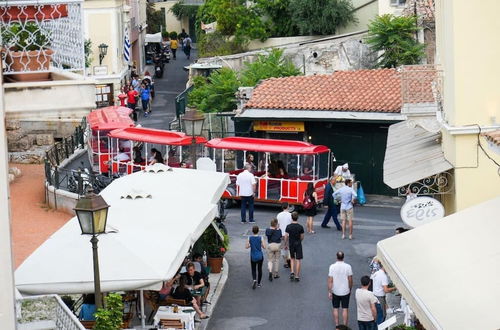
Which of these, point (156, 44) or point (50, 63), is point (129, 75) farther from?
point (50, 63)

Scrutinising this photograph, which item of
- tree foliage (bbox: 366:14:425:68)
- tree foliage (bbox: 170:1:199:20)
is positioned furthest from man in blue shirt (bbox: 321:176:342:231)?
tree foliage (bbox: 170:1:199:20)

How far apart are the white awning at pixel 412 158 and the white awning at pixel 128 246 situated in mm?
3357

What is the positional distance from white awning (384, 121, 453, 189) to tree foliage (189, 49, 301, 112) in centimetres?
1304

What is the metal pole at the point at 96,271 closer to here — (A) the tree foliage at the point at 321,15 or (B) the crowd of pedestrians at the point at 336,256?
(B) the crowd of pedestrians at the point at 336,256

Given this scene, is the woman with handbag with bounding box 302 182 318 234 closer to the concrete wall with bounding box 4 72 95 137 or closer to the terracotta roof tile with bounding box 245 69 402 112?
the terracotta roof tile with bounding box 245 69 402 112

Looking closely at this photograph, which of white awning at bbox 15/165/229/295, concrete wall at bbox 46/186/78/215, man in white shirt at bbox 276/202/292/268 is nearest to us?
white awning at bbox 15/165/229/295

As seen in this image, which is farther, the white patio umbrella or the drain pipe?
the drain pipe

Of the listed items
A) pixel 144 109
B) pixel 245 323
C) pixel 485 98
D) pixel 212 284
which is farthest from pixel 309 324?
pixel 144 109

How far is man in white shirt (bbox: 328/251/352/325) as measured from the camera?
2033 centimetres

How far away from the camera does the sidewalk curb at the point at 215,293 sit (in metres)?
20.9

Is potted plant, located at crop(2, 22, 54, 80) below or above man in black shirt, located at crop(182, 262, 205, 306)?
above

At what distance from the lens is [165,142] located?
32.5 m

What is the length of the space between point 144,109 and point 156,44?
2216cm

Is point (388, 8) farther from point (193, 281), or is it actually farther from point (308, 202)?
point (193, 281)
